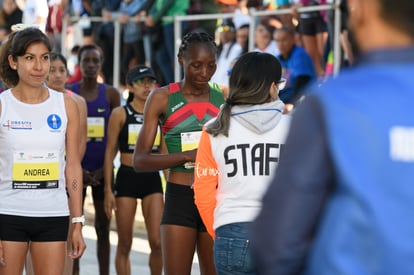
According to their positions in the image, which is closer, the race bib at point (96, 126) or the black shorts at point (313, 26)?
the race bib at point (96, 126)

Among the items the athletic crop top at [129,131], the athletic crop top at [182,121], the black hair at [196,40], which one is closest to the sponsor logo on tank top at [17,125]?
the athletic crop top at [182,121]

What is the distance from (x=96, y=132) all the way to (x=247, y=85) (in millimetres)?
4733

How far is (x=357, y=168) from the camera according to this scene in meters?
2.37

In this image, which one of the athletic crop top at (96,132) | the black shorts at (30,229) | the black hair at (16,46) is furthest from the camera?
the athletic crop top at (96,132)

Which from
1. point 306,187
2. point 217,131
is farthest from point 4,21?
point 306,187

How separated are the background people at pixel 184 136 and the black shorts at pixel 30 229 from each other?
0.78 m

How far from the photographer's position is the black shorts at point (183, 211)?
6262 mm

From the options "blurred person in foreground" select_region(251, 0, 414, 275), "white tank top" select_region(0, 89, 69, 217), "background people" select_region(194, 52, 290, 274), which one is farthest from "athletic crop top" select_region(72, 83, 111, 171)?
"blurred person in foreground" select_region(251, 0, 414, 275)

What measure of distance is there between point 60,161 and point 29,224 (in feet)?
1.40

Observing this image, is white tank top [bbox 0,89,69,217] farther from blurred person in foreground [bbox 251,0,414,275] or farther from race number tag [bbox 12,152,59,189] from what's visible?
blurred person in foreground [bbox 251,0,414,275]

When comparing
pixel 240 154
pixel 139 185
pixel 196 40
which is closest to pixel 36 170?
pixel 196 40

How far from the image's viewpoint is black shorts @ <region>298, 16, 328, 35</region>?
37.9ft

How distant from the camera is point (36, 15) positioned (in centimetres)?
1536

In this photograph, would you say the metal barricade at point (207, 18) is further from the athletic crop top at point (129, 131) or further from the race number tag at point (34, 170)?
the race number tag at point (34, 170)
